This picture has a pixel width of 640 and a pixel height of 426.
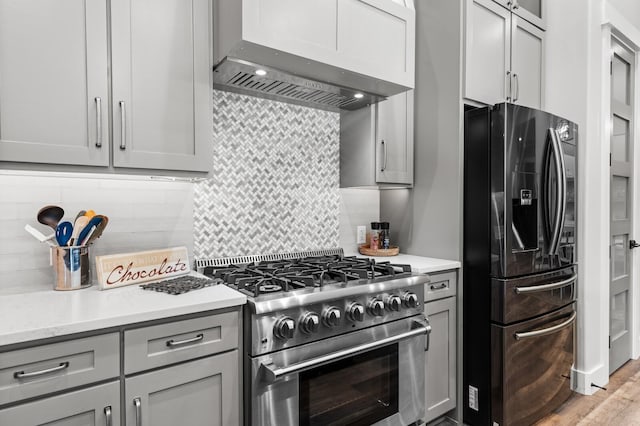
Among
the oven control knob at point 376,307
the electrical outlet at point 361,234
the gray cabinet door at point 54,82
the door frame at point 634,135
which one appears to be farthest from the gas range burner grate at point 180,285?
the door frame at point 634,135

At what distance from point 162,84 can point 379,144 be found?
4.26ft

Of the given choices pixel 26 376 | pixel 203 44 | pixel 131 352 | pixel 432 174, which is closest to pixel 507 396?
pixel 432 174

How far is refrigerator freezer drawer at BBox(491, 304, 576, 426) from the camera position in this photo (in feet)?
6.88

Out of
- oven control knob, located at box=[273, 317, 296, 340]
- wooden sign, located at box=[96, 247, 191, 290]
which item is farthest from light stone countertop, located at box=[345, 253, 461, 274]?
wooden sign, located at box=[96, 247, 191, 290]

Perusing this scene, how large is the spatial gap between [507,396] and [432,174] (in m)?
1.33

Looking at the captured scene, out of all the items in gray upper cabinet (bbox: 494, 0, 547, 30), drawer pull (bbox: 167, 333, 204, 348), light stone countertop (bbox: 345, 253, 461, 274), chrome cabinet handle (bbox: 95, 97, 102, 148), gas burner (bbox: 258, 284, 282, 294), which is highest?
gray upper cabinet (bbox: 494, 0, 547, 30)

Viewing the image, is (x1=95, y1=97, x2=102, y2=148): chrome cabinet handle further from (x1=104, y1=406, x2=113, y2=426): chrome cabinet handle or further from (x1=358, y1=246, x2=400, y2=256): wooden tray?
(x1=358, y1=246, x2=400, y2=256): wooden tray

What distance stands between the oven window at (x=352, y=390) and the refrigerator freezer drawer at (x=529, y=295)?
69 cm

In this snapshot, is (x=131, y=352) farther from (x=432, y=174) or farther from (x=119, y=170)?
(x=432, y=174)

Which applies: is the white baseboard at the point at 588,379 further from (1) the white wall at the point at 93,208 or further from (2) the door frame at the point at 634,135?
(1) the white wall at the point at 93,208

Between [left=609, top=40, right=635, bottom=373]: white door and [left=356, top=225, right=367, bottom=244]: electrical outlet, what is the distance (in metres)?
1.89

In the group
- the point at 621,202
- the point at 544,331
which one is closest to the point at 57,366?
the point at 544,331

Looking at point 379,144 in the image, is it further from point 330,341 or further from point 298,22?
point 330,341

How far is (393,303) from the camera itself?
1.83 metres
